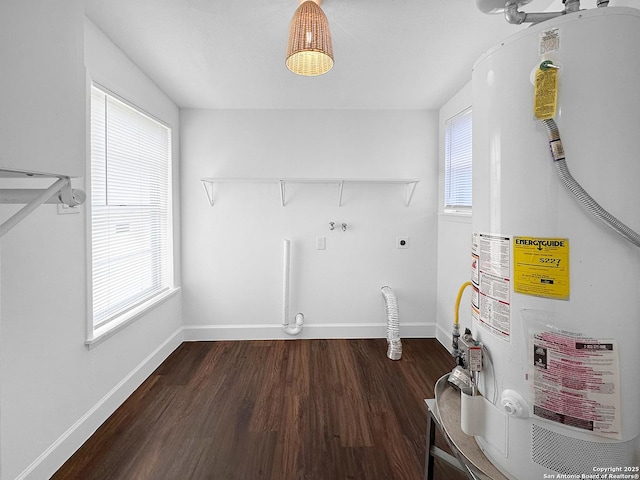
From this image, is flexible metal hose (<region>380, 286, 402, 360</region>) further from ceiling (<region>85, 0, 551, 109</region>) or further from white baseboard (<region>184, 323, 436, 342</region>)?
ceiling (<region>85, 0, 551, 109</region>)

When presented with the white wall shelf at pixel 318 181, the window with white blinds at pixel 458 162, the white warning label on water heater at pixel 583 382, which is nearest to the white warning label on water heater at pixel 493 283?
the white warning label on water heater at pixel 583 382

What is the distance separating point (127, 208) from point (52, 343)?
3.43 ft

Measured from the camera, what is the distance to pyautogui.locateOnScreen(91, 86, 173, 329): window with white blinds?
6.38 ft

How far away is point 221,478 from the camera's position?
1.51 meters

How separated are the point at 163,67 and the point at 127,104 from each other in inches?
14.7

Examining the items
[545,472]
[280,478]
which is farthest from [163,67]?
[545,472]

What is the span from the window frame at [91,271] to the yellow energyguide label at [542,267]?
83.5 inches

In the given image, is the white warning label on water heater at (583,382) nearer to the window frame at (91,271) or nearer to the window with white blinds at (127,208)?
the window frame at (91,271)

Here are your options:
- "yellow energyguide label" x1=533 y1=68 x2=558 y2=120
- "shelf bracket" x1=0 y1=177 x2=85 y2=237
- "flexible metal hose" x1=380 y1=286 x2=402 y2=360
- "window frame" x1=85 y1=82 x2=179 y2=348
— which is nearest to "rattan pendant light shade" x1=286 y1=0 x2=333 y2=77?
"yellow energyguide label" x1=533 y1=68 x2=558 y2=120

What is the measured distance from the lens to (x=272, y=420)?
1931 mm

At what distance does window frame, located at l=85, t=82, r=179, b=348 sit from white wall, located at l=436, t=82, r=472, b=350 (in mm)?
2569

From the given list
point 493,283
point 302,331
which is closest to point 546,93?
point 493,283

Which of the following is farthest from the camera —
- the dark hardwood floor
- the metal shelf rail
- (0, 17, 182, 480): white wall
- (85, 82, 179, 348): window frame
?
(85, 82, 179, 348): window frame

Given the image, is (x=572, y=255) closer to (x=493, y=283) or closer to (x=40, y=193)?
(x=493, y=283)
